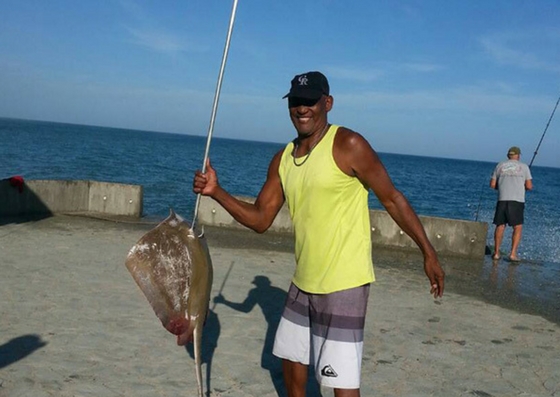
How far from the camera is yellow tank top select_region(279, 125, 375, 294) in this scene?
358 cm

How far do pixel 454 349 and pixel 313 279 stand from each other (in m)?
3.01

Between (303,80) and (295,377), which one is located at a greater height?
(303,80)

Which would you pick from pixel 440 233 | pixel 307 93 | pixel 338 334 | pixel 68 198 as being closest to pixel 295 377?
pixel 338 334

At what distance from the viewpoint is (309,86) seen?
365cm

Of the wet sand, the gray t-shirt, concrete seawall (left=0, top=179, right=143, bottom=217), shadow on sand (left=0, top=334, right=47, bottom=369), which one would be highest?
the gray t-shirt

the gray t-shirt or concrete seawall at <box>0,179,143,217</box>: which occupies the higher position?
the gray t-shirt

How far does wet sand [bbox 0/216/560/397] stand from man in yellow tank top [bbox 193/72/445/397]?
1.32 meters

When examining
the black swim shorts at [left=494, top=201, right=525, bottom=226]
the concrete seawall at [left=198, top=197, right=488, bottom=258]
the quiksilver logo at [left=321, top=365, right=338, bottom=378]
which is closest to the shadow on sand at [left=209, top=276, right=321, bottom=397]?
the quiksilver logo at [left=321, top=365, right=338, bottom=378]

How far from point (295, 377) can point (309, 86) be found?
1755mm

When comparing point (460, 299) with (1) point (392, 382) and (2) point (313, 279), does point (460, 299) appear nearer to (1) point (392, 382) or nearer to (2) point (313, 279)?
(1) point (392, 382)

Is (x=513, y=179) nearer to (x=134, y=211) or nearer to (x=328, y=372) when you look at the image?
(x=134, y=211)

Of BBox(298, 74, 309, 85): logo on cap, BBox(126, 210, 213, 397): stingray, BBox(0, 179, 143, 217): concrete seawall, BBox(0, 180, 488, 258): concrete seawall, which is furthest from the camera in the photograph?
BBox(0, 179, 143, 217): concrete seawall

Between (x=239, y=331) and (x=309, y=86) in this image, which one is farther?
(x=239, y=331)

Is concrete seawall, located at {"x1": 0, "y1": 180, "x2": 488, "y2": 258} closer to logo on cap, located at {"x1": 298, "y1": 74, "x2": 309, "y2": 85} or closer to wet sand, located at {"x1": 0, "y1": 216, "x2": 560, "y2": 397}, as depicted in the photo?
wet sand, located at {"x1": 0, "y1": 216, "x2": 560, "y2": 397}
